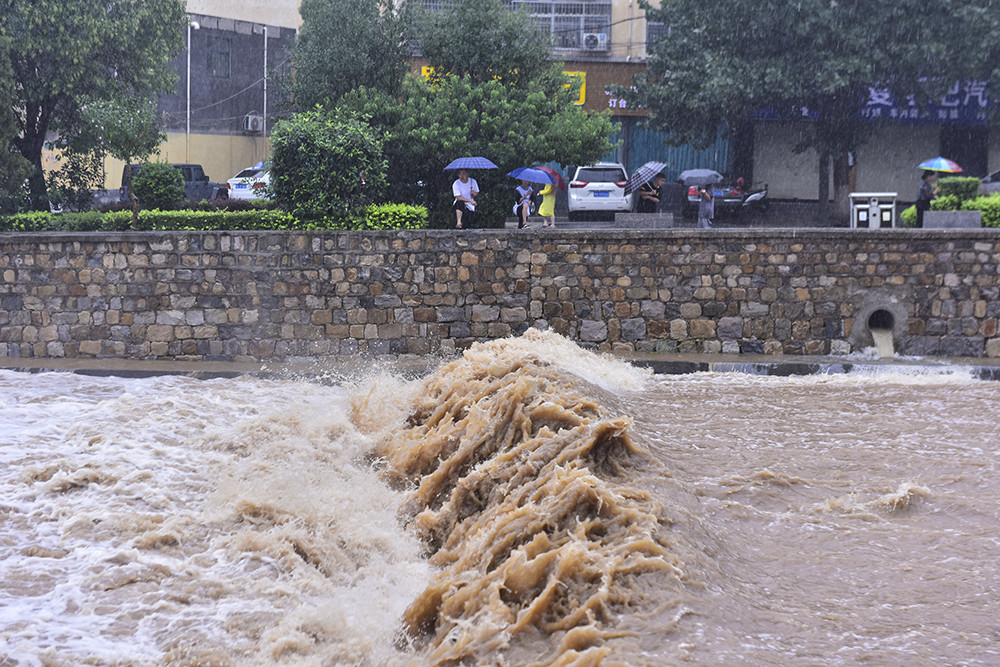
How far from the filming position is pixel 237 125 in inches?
Answer: 1046

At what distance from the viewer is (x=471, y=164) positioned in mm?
14203

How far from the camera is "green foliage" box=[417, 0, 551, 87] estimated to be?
16.2 m

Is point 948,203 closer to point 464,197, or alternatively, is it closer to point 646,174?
point 646,174

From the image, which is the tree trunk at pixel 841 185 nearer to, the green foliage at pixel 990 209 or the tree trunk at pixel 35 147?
the green foliage at pixel 990 209

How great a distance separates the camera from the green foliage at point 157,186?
1370 cm

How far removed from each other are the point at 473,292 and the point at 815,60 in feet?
37.8

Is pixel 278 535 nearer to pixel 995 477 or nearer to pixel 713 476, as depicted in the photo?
pixel 713 476

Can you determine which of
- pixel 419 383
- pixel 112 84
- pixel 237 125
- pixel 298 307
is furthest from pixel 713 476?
pixel 237 125

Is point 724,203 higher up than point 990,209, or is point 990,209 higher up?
point 724,203

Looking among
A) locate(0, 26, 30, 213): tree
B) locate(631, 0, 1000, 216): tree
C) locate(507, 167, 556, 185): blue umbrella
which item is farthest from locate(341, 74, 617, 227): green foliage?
locate(631, 0, 1000, 216): tree

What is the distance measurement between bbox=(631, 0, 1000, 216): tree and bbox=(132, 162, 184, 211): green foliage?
1126cm

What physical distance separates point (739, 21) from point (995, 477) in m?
16.4

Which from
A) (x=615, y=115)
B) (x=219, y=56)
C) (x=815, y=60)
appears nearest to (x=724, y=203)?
(x=815, y=60)

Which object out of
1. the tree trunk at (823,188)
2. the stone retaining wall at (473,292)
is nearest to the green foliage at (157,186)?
the stone retaining wall at (473,292)
